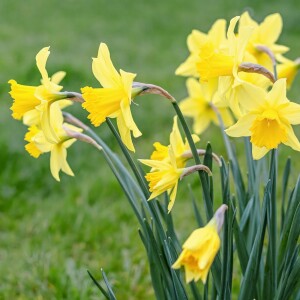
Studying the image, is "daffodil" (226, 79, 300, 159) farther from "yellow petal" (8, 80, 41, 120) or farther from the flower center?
"yellow petal" (8, 80, 41, 120)

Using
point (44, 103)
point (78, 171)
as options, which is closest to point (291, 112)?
point (44, 103)

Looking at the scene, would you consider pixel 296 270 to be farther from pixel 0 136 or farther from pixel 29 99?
pixel 0 136

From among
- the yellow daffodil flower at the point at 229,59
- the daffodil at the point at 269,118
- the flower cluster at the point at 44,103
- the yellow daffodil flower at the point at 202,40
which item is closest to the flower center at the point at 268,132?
the daffodil at the point at 269,118

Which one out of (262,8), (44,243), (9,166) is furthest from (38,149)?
(262,8)

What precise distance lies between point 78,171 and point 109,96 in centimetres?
202

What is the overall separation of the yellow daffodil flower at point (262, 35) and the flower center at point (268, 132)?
1.68ft

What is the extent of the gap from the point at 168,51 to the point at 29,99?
419cm

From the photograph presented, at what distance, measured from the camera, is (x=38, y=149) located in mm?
1313

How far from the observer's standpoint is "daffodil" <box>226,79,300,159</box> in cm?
104

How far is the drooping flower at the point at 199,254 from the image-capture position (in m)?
0.91

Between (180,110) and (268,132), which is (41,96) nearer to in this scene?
(180,110)

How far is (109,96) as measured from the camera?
3.55ft

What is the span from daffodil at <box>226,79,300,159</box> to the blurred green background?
3.46 feet

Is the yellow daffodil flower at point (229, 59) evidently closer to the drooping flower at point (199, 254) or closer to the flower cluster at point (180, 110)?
the flower cluster at point (180, 110)
